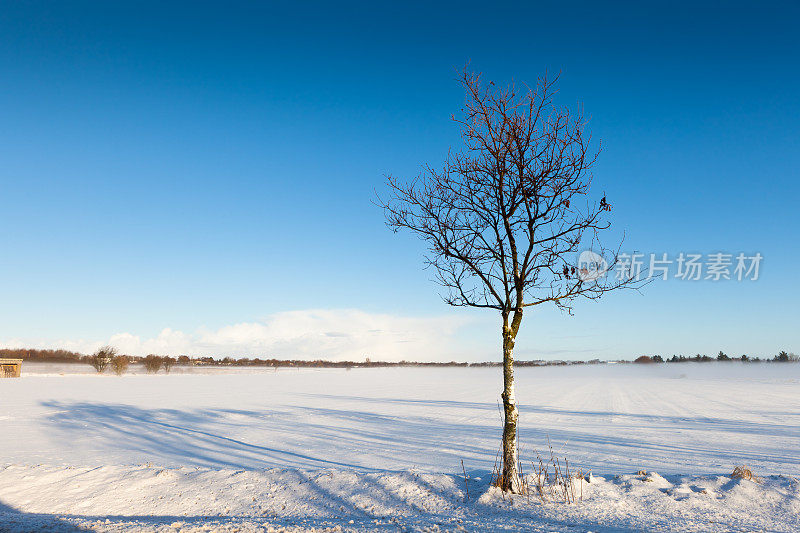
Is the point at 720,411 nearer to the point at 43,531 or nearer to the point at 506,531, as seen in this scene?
the point at 506,531

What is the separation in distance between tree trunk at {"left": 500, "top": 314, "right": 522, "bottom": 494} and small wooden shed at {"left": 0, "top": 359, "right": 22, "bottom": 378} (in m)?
56.4

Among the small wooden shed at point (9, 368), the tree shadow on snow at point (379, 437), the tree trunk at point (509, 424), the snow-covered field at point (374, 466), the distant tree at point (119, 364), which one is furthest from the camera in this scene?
the distant tree at point (119, 364)

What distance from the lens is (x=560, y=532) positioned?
5426 mm

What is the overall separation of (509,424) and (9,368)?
188 ft

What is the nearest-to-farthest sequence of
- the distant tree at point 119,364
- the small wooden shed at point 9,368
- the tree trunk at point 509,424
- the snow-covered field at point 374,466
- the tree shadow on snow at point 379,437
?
the snow-covered field at point 374,466, the tree trunk at point 509,424, the tree shadow on snow at point 379,437, the small wooden shed at point 9,368, the distant tree at point 119,364

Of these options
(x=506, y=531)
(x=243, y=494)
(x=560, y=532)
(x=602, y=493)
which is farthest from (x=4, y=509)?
(x=602, y=493)

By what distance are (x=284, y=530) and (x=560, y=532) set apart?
9.67 ft

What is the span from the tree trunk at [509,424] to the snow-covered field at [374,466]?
356 mm

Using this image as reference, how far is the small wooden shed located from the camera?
158 feet

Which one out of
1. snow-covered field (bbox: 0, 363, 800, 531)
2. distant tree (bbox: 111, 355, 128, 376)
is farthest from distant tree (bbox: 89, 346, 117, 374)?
snow-covered field (bbox: 0, 363, 800, 531)

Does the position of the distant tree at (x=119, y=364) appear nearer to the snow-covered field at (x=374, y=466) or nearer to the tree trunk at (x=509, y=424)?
the snow-covered field at (x=374, y=466)

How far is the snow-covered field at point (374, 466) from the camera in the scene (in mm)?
6168

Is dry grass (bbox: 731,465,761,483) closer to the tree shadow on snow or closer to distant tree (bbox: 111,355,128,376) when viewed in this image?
the tree shadow on snow

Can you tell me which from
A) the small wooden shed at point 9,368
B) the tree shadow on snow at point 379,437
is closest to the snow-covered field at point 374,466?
the tree shadow on snow at point 379,437
